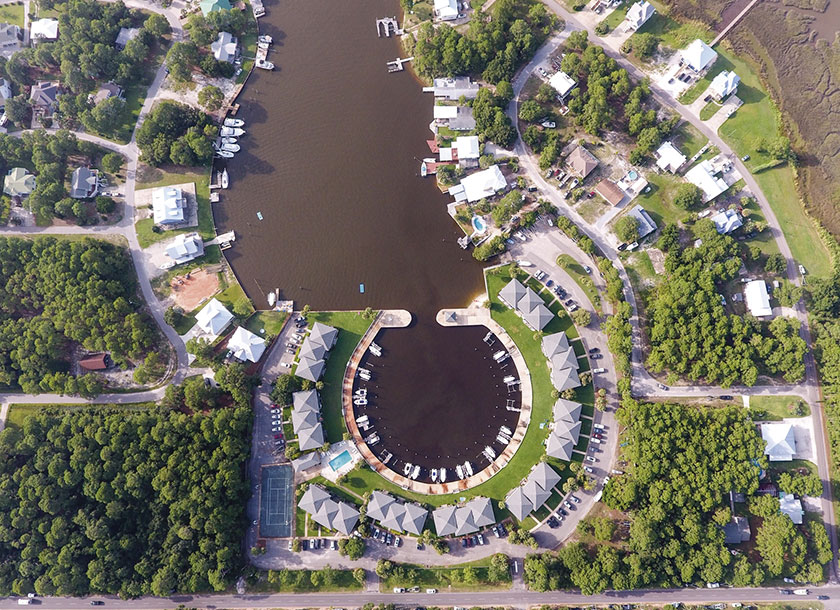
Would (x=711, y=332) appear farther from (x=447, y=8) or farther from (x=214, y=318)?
(x=214, y=318)

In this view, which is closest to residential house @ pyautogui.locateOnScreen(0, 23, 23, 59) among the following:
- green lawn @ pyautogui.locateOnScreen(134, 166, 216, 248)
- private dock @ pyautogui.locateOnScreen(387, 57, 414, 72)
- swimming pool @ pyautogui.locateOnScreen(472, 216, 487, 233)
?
green lawn @ pyautogui.locateOnScreen(134, 166, 216, 248)

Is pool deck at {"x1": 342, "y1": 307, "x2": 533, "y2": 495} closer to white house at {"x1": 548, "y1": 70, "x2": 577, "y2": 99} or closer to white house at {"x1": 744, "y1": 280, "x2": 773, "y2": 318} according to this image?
white house at {"x1": 744, "y1": 280, "x2": 773, "y2": 318}

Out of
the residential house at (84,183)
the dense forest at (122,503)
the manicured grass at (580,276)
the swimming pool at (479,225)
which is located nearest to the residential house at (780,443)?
the manicured grass at (580,276)

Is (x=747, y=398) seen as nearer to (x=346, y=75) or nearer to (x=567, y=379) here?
(x=567, y=379)

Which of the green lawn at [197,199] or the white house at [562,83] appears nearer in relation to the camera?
the green lawn at [197,199]

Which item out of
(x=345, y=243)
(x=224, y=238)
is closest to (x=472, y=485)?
(x=345, y=243)

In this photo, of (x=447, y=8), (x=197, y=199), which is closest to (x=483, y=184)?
(x=447, y=8)

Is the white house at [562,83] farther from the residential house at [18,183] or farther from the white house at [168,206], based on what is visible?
the residential house at [18,183]
